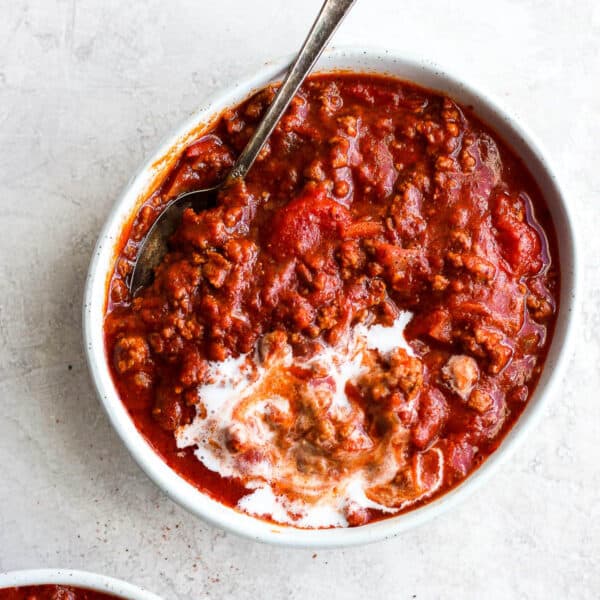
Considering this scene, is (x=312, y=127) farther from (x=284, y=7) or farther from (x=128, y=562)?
(x=128, y=562)

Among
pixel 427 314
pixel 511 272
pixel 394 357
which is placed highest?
pixel 511 272

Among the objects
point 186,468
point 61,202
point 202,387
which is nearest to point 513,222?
point 202,387

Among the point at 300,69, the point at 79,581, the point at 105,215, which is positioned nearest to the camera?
the point at 300,69

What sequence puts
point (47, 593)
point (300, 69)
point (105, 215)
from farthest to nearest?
point (105, 215) < point (47, 593) < point (300, 69)

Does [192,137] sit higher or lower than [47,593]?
higher

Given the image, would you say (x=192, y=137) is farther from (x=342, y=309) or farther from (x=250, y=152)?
(x=342, y=309)

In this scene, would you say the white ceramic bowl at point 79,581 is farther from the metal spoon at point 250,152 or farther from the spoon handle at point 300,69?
the spoon handle at point 300,69

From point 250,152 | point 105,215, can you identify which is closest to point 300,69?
point 250,152

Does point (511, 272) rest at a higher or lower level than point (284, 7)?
lower
